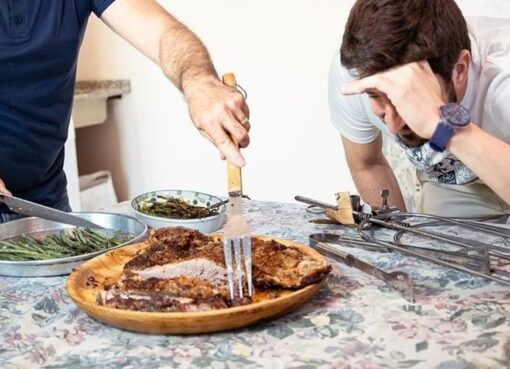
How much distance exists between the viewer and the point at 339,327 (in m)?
0.83

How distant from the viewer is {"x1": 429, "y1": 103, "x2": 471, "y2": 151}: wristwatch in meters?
1.12

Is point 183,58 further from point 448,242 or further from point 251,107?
point 251,107

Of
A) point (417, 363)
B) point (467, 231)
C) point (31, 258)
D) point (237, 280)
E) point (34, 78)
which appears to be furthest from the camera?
point (34, 78)

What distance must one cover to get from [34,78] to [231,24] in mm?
1323

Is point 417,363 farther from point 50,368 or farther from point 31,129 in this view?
point 31,129

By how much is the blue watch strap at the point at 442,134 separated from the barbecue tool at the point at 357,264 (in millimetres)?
227

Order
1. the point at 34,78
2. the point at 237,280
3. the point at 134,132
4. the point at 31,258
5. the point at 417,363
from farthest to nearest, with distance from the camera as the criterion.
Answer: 1. the point at 134,132
2. the point at 34,78
3. the point at 31,258
4. the point at 237,280
5. the point at 417,363

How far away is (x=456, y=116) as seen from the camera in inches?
A: 44.1

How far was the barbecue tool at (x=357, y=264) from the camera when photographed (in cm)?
92

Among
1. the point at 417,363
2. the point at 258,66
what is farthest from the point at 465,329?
the point at 258,66

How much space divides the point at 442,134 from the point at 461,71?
254 millimetres

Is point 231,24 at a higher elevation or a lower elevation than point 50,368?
higher

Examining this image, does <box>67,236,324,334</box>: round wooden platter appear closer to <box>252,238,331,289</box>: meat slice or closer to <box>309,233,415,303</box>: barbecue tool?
<box>252,238,331,289</box>: meat slice

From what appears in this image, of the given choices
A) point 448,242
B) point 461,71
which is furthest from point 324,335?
point 461,71
